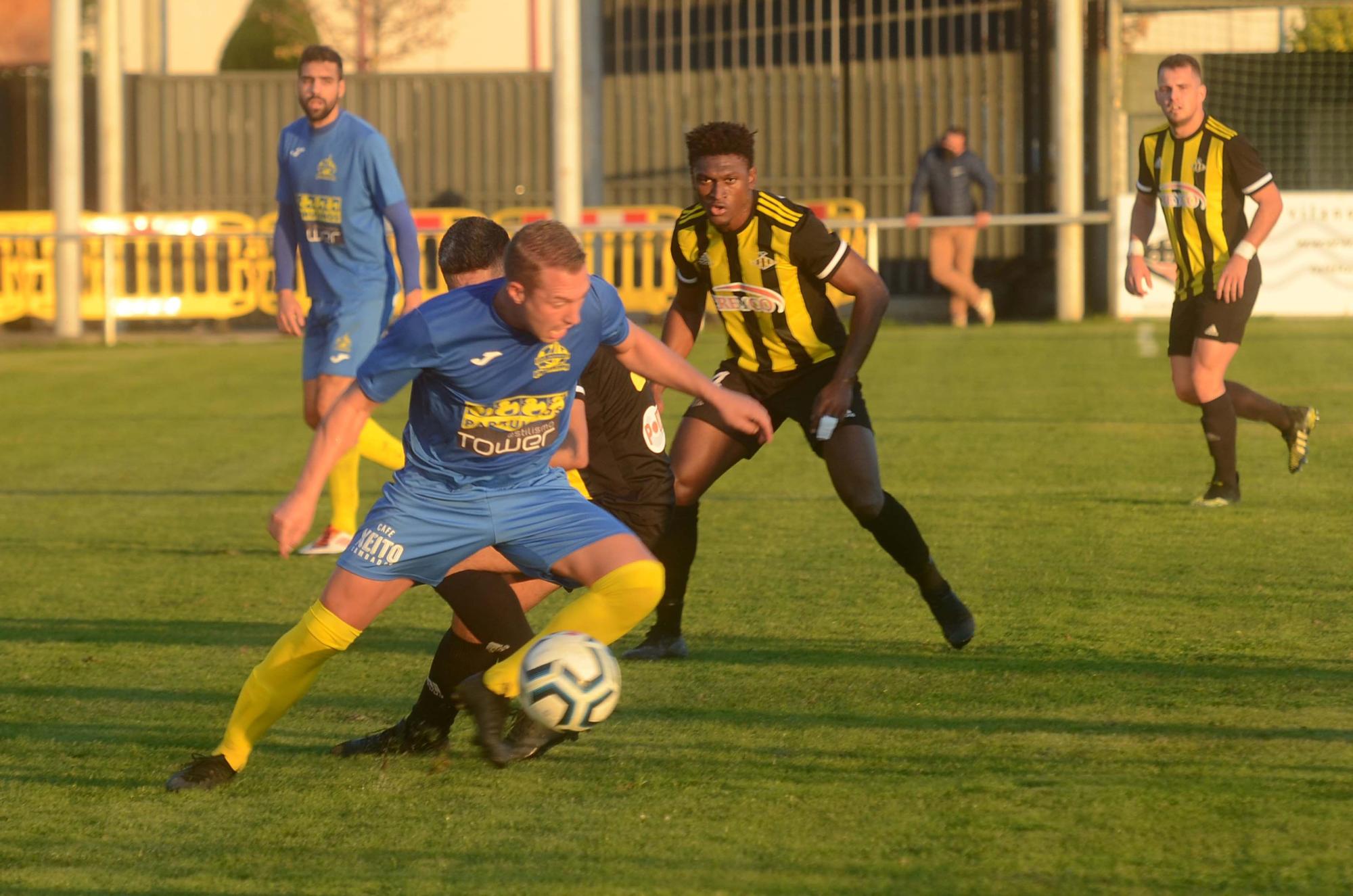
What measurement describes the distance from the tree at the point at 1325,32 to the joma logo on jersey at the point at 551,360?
22.3 metres

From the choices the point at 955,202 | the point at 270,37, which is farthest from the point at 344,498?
the point at 270,37

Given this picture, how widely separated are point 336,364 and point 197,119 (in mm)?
20190

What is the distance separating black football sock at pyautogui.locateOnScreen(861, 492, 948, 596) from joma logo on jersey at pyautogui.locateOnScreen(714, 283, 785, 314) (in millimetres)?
722

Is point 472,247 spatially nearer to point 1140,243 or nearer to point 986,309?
point 1140,243

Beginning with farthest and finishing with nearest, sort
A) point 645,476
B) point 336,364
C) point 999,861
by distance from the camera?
point 336,364 < point 645,476 < point 999,861

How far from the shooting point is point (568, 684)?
4.65m

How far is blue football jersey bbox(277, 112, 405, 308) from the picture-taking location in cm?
842

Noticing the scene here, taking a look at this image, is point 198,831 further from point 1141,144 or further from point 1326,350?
point 1326,350

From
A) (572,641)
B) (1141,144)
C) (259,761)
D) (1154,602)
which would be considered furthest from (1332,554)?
(259,761)

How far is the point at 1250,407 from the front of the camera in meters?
9.24

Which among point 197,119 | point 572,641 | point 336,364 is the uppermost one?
point 197,119

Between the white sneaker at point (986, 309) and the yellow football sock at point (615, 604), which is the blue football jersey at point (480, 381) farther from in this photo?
the white sneaker at point (986, 309)

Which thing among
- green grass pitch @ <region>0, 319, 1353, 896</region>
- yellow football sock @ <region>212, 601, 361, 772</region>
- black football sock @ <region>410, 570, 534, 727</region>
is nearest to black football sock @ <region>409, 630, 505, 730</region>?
black football sock @ <region>410, 570, 534, 727</region>

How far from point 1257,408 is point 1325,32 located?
1884 cm
